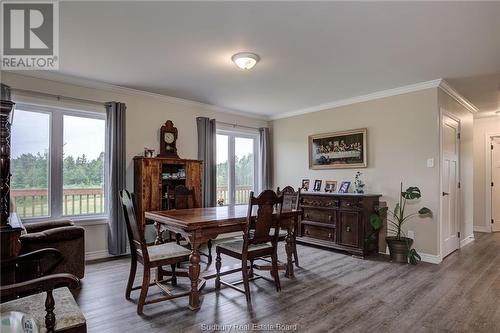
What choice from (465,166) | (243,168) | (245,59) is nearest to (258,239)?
(245,59)

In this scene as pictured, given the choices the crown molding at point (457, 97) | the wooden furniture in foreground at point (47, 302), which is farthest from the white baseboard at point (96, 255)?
the crown molding at point (457, 97)

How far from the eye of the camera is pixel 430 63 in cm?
339

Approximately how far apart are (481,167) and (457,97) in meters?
2.66

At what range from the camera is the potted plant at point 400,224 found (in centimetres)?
400

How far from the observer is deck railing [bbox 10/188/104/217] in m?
3.68

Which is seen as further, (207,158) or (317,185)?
(317,185)

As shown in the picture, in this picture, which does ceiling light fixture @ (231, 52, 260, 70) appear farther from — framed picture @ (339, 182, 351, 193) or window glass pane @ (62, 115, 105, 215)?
framed picture @ (339, 182, 351, 193)

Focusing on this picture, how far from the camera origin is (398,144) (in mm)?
4438

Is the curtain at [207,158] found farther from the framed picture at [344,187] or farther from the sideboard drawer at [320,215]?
the framed picture at [344,187]

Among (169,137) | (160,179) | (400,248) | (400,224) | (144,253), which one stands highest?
(169,137)

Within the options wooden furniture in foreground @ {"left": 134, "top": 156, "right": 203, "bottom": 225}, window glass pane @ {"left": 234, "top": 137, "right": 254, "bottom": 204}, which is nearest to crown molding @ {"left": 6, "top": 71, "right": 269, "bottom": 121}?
window glass pane @ {"left": 234, "top": 137, "right": 254, "bottom": 204}

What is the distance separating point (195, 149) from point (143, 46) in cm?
247

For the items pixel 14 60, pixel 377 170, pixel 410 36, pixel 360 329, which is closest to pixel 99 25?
pixel 14 60

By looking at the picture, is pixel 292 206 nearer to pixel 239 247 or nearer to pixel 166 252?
pixel 239 247
